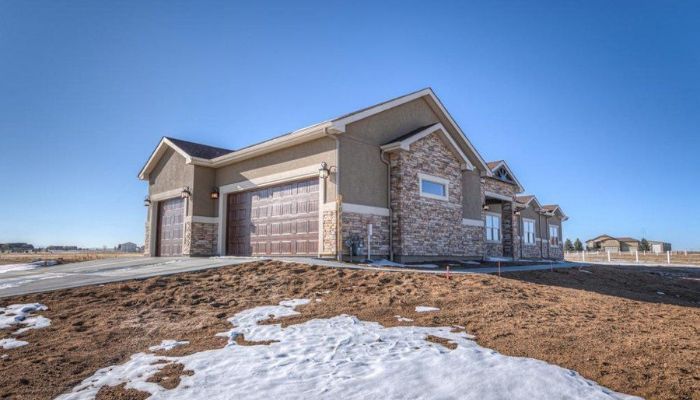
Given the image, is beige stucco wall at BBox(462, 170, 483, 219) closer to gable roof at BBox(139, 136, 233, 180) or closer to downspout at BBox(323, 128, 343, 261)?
downspout at BBox(323, 128, 343, 261)

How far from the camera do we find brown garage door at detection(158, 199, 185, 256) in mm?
16817

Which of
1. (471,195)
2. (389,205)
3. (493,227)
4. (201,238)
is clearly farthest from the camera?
(493,227)

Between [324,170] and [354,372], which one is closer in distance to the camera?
[354,372]

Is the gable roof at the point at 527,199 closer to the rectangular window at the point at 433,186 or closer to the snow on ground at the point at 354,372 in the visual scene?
the rectangular window at the point at 433,186

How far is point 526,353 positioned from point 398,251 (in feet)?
28.2

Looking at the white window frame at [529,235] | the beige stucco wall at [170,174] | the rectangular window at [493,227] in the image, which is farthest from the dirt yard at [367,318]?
the white window frame at [529,235]

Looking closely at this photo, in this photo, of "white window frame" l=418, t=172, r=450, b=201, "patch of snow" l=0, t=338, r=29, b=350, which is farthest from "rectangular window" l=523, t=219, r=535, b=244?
"patch of snow" l=0, t=338, r=29, b=350

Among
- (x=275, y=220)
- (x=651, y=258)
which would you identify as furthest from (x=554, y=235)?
(x=275, y=220)

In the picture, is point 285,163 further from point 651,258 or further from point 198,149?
point 651,258

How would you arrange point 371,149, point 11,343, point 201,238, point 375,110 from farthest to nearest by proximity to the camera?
point 201,238 → point 375,110 → point 371,149 → point 11,343

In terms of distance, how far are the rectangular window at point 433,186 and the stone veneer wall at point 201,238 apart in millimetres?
8098

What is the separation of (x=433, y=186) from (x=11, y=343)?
12.0 meters

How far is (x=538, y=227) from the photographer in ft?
94.2

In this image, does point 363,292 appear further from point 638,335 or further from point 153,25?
point 153,25
